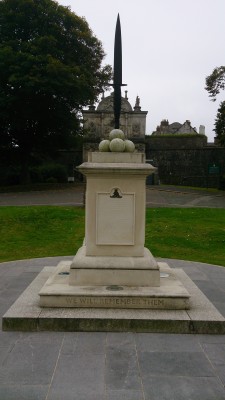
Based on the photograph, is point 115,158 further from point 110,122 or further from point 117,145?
point 110,122

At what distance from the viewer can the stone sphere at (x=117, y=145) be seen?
222 inches

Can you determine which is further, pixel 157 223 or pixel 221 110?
pixel 221 110

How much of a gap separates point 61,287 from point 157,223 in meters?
9.04

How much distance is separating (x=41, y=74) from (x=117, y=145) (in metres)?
23.4

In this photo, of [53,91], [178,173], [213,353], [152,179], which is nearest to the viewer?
[213,353]

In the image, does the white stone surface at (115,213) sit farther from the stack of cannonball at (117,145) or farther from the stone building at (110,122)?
the stone building at (110,122)

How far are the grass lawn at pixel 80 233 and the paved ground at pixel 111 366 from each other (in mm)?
5164

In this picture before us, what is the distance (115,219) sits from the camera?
5668 millimetres

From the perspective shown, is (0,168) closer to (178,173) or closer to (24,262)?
(178,173)

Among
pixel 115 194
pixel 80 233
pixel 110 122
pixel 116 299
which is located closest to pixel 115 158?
pixel 115 194

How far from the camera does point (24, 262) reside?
874cm

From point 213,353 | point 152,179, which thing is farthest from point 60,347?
point 152,179

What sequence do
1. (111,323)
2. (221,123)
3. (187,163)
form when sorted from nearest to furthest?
(111,323)
(221,123)
(187,163)

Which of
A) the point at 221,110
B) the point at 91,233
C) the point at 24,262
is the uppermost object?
the point at 221,110
